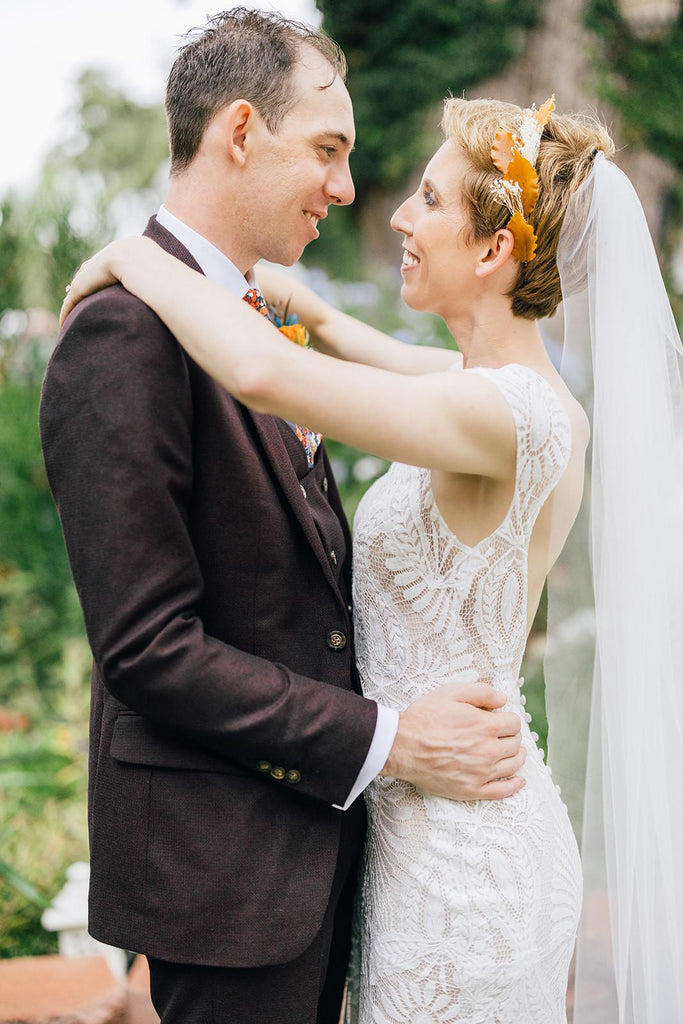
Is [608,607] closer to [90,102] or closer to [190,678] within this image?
[190,678]

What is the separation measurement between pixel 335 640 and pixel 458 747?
32 centimetres

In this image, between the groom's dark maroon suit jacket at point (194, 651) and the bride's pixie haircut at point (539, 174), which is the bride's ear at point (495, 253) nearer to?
the bride's pixie haircut at point (539, 174)

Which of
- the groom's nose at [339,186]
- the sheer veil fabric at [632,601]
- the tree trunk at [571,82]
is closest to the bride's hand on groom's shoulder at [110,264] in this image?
the groom's nose at [339,186]

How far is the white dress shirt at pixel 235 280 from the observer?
1.83 metres

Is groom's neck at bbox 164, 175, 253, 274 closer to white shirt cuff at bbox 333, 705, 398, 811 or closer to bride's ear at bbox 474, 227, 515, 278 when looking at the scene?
bride's ear at bbox 474, 227, 515, 278

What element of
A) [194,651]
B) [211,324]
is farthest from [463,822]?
[211,324]

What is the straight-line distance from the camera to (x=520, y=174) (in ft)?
6.49

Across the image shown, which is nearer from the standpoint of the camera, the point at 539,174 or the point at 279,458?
the point at 279,458

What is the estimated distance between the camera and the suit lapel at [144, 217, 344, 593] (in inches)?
73.9

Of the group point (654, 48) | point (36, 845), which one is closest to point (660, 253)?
point (654, 48)

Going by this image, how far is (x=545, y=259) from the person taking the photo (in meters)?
2.09

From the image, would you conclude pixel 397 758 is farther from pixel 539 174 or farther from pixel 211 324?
pixel 539 174

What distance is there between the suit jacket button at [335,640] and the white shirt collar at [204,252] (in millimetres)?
769

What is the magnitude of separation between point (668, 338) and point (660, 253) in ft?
14.1
